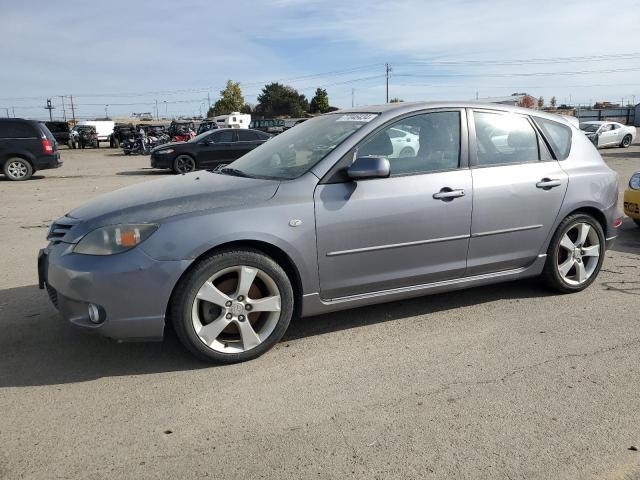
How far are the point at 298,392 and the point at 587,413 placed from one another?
1545 millimetres

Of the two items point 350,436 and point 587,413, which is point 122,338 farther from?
point 587,413

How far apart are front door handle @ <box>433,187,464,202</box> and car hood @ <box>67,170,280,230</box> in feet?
3.85

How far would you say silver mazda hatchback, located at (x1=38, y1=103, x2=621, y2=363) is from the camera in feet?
11.1

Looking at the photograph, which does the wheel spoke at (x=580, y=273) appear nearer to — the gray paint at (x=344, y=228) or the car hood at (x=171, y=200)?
the gray paint at (x=344, y=228)

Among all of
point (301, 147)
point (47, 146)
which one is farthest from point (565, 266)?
point (47, 146)

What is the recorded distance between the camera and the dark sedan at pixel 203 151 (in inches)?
691

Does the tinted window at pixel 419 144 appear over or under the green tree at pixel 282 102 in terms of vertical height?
under

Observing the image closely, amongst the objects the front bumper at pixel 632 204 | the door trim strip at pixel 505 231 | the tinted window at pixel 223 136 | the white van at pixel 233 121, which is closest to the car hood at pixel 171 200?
the door trim strip at pixel 505 231

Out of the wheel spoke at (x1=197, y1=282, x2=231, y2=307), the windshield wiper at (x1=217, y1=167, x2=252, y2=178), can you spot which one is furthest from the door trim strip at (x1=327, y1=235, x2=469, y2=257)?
the windshield wiper at (x1=217, y1=167, x2=252, y2=178)

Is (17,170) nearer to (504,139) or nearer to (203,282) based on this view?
(203,282)

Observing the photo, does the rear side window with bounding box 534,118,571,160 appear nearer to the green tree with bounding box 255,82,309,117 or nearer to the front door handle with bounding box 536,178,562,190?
the front door handle with bounding box 536,178,562,190

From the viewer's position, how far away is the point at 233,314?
139 inches

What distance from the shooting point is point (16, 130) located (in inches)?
631

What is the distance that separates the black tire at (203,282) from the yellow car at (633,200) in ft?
18.2
